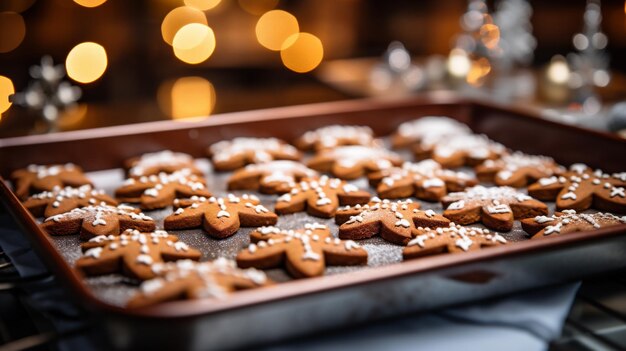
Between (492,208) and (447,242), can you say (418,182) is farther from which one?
(447,242)

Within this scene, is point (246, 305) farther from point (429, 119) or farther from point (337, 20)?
point (337, 20)

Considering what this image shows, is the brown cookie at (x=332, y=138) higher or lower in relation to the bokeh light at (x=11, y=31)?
lower

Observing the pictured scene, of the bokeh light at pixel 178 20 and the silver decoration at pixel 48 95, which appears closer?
the silver decoration at pixel 48 95

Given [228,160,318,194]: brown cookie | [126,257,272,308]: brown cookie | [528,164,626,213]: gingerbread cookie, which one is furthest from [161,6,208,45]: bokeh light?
[126,257,272,308]: brown cookie

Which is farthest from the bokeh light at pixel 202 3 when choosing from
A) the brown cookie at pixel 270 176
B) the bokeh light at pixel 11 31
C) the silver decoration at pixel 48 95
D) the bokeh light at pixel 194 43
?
the brown cookie at pixel 270 176

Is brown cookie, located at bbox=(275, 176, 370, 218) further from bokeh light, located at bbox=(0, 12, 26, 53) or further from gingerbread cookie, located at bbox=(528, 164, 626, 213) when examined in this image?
bokeh light, located at bbox=(0, 12, 26, 53)

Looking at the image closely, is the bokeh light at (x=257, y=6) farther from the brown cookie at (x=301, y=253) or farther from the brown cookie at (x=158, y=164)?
the brown cookie at (x=301, y=253)

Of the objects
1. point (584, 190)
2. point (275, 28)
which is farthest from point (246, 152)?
point (275, 28)
